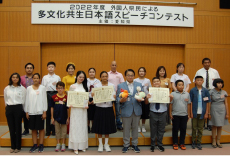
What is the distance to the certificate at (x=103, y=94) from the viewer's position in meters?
4.27

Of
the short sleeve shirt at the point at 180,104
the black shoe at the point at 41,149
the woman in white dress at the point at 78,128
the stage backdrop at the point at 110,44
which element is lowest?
the black shoe at the point at 41,149

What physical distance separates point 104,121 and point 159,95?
3.99ft

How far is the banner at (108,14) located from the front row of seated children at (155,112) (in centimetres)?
295

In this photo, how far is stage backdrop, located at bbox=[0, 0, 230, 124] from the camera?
6.81 metres

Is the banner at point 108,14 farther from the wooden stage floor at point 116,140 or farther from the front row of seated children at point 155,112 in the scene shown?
the wooden stage floor at point 116,140

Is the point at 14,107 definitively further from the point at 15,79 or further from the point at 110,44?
the point at 110,44

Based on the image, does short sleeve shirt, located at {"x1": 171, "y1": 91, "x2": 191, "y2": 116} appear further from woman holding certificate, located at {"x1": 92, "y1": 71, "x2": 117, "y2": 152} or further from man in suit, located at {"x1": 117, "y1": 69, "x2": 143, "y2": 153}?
woman holding certificate, located at {"x1": 92, "y1": 71, "x2": 117, "y2": 152}

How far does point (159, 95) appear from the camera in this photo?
4422 mm

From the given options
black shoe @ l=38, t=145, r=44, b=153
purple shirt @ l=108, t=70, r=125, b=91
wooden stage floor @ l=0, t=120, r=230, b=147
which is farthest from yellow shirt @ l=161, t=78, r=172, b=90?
black shoe @ l=38, t=145, r=44, b=153

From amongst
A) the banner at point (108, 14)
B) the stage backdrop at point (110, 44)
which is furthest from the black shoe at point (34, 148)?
the banner at point (108, 14)

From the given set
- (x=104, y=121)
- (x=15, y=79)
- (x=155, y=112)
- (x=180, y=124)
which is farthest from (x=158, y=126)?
(x=15, y=79)

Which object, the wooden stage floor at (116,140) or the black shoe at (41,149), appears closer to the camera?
the black shoe at (41,149)

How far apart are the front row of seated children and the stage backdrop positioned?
2.66 meters

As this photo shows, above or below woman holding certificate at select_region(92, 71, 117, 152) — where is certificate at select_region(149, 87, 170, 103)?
above
